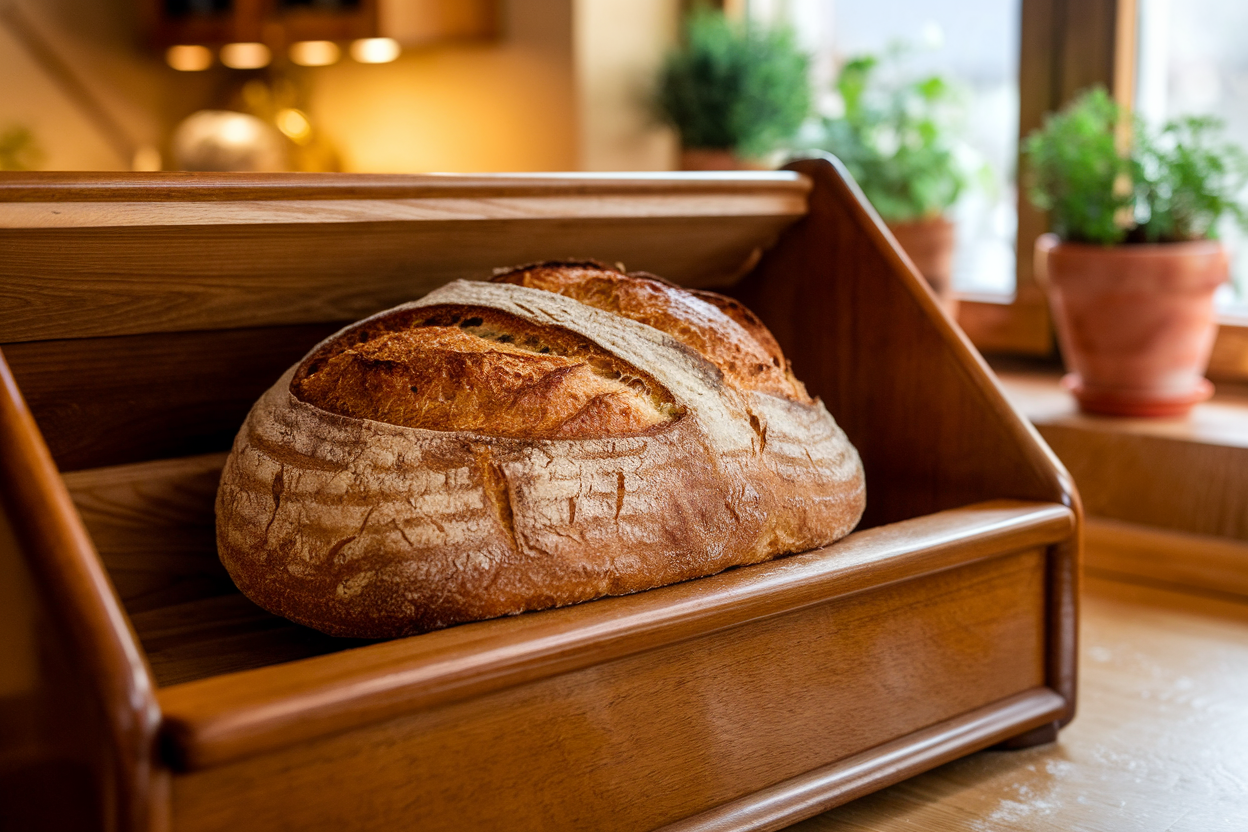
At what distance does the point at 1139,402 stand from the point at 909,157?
0.69 m

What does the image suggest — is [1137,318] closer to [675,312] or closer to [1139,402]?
[1139,402]

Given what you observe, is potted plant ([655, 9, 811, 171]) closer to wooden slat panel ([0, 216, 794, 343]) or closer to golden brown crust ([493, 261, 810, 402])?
wooden slat panel ([0, 216, 794, 343])

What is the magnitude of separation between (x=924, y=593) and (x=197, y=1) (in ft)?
9.66

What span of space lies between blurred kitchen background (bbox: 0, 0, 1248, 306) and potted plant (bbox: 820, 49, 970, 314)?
7cm

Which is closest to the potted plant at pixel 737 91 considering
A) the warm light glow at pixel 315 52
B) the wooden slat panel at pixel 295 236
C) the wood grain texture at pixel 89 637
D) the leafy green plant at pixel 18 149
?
the warm light glow at pixel 315 52

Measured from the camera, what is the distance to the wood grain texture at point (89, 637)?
61cm

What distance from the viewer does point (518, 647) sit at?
0.74m

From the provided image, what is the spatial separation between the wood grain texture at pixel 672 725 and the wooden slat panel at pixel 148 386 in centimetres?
50

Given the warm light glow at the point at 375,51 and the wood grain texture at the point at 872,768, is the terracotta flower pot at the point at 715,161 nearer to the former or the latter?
the warm light glow at the point at 375,51

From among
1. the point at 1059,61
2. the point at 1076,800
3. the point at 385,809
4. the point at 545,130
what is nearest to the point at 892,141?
the point at 1059,61

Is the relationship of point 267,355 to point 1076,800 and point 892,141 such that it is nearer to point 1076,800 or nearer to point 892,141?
point 1076,800

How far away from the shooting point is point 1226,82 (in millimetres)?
2010

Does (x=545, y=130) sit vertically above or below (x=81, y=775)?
above

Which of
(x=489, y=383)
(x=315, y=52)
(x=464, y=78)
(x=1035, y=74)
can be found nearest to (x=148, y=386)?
(x=489, y=383)
